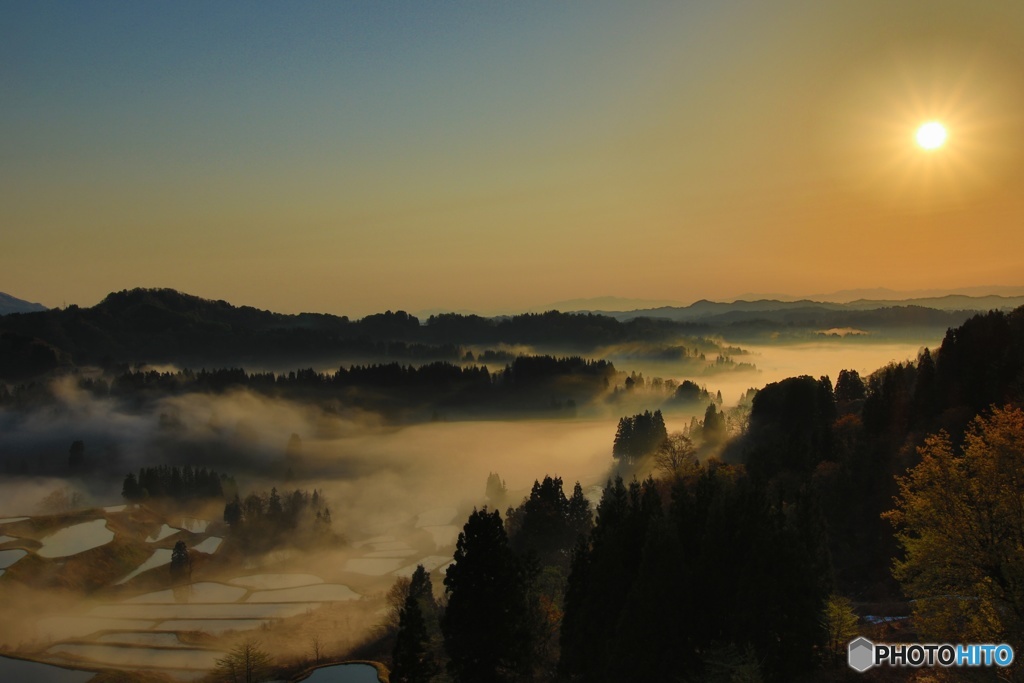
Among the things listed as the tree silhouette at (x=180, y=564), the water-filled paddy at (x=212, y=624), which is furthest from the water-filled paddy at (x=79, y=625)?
the tree silhouette at (x=180, y=564)

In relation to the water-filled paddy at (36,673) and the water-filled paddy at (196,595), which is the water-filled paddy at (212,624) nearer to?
the water-filled paddy at (196,595)

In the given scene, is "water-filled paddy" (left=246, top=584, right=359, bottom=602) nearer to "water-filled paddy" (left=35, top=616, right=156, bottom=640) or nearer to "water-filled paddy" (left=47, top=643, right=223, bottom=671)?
"water-filled paddy" (left=35, top=616, right=156, bottom=640)

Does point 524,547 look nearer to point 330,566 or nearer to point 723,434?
point 723,434

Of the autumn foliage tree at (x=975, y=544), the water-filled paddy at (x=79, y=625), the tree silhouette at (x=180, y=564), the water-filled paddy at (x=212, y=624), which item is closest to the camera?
the autumn foliage tree at (x=975, y=544)

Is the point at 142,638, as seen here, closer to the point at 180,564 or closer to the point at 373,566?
the point at 180,564

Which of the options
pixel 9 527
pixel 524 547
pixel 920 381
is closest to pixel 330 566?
pixel 9 527

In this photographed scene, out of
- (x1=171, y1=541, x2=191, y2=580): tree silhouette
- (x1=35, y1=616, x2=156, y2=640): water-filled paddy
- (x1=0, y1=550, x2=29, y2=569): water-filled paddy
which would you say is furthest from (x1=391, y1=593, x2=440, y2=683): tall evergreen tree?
(x1=0, y1=550, x2=29, y2=569): water-filled paddy
